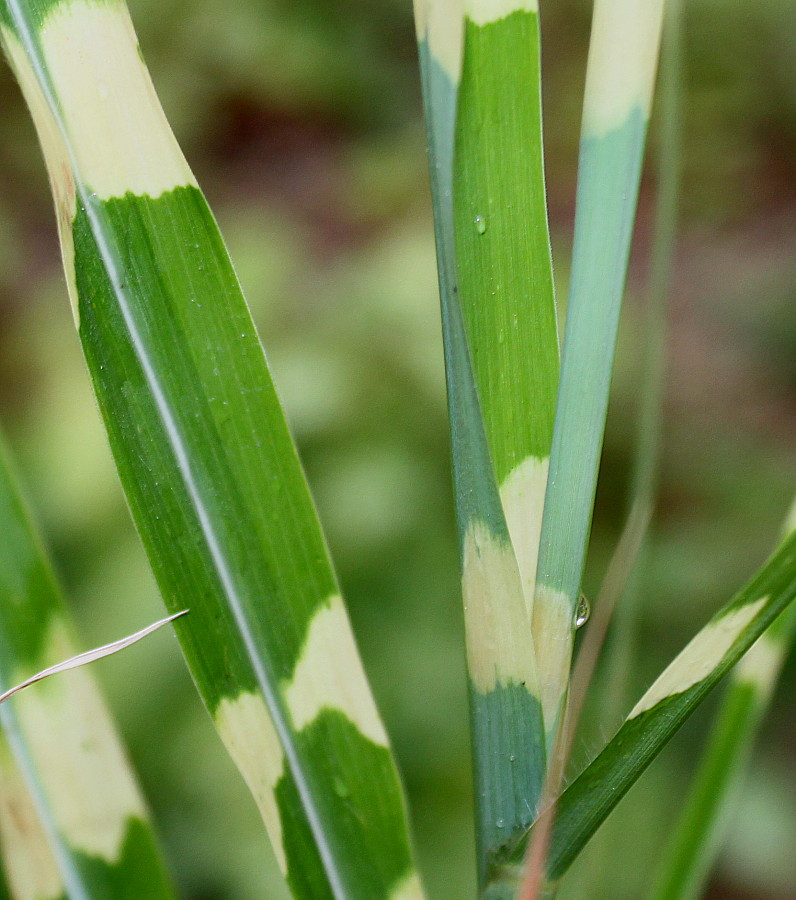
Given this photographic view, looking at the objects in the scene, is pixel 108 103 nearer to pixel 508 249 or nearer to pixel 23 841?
pixel 508 249

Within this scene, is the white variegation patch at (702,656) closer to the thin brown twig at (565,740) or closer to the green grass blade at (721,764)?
the thin brown twig at (565,740)

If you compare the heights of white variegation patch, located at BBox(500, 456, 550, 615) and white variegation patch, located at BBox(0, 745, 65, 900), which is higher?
white variegation patch, located at BBox(500, 456, 550, 615)

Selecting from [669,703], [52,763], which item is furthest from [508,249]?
[52,763]

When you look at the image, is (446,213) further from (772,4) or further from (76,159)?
(772,4)

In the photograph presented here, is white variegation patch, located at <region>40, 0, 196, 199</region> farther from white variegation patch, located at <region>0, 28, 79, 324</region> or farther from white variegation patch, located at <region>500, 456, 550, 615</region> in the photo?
white variegation patch, located at <region>500, 456, 550, 615</region>

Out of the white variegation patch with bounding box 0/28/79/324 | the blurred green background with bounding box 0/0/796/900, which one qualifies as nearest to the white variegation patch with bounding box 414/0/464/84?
the white variegation patch with bounding box 0/28/79/324

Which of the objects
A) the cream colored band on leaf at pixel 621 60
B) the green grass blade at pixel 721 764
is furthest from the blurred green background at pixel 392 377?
the cream colored band on leaf at pixel 621 60

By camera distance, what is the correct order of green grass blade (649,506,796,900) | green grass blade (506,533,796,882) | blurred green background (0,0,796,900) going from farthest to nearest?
blurred green background (0,0,796,900), green grass blade (649,506,796,900), green grass blade (506,533,796,882)
